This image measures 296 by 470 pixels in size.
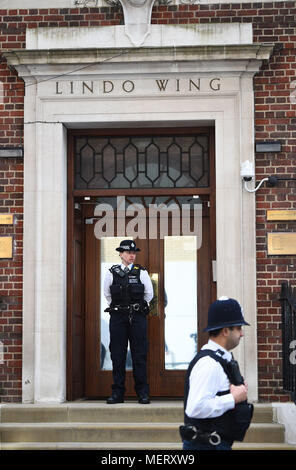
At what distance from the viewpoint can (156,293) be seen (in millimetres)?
10758

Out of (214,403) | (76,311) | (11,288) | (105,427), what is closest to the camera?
(214,403)

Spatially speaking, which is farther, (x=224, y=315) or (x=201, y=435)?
(x=224, y=315)

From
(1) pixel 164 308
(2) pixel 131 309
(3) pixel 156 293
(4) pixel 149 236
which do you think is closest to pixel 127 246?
(2) pixel 131 309

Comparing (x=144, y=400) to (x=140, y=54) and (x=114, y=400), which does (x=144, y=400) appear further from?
(x=140, y=54)

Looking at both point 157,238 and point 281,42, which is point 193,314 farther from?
point 281,42

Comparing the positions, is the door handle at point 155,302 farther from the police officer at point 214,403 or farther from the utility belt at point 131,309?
the police officer at point 214,403

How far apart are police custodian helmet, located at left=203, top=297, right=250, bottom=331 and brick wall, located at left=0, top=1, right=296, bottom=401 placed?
4881mm

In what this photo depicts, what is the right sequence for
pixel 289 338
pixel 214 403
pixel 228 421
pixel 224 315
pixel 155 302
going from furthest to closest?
pixel 155 302
pixel 289 338
pixel 224 315
pixel 228 421
pixel 214 403

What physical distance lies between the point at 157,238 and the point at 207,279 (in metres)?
0.81

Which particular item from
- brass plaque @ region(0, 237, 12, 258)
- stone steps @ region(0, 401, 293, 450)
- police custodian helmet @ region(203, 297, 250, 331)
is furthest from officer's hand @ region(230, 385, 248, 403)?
brass plaque @ region(0, 237, 12, 258)

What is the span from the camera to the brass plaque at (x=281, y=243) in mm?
9906

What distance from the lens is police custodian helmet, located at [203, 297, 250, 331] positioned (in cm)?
498

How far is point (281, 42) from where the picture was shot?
10203 millimetres

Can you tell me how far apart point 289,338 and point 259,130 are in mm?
2465
